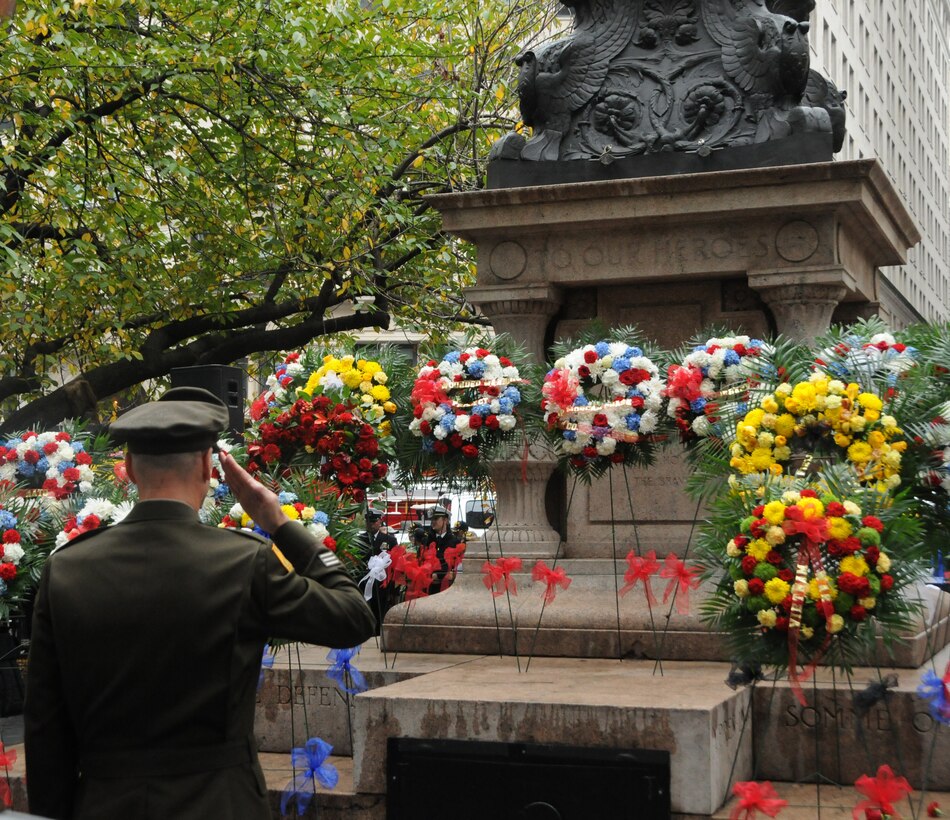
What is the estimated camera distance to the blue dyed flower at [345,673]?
6391 mm

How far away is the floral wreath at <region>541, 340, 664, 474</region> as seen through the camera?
7164 millimetres

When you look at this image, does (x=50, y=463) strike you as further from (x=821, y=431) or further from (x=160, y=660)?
(x=160, y=660)

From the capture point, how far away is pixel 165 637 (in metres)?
3.31

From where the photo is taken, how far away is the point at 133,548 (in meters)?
3.39

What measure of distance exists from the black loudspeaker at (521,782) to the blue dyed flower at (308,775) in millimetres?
253

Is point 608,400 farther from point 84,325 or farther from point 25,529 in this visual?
point 84,325

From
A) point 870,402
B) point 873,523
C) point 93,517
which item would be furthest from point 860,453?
point 93,517

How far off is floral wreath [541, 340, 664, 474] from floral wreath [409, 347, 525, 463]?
246mm

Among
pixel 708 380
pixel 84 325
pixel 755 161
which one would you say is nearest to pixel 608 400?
pixel 708 380

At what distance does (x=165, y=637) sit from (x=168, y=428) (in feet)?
1.60

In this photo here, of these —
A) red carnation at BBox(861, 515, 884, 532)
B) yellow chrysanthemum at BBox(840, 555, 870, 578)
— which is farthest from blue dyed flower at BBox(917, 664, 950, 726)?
red carnation at BBox(861, 515, 884, 532)

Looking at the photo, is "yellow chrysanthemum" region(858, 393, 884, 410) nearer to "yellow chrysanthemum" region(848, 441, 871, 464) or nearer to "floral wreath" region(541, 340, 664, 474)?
"yellow chrysanthemum" region(848, 441, 871, 464)

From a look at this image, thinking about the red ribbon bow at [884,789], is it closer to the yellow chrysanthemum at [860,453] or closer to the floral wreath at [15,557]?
the yellow chrysanthemum at [860,453]

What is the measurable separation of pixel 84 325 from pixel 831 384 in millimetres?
14575
